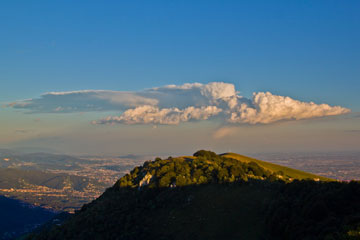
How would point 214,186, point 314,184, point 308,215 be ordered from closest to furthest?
point 308,215, point 314,184, point 214,186

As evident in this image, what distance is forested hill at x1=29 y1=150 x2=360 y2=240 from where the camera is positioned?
155 feet

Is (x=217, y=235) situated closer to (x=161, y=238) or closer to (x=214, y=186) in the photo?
(x=161, y=238)

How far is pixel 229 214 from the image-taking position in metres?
64.2

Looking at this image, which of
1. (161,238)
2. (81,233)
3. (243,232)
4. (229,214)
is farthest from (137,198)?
(243,232)

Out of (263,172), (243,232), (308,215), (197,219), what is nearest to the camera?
(308,215)

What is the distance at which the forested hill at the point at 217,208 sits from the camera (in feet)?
155

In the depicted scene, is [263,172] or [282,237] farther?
[263,172]

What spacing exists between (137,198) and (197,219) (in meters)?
25.8

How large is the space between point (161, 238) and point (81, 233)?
2481 centimetres

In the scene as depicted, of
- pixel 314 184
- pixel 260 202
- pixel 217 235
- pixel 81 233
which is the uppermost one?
pixel 314 184

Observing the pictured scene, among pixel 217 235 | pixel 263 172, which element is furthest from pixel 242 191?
pixel 263 172

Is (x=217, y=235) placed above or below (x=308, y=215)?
below

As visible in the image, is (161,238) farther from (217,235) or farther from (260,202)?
(260,202)

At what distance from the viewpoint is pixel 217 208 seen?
68375 millimetres
